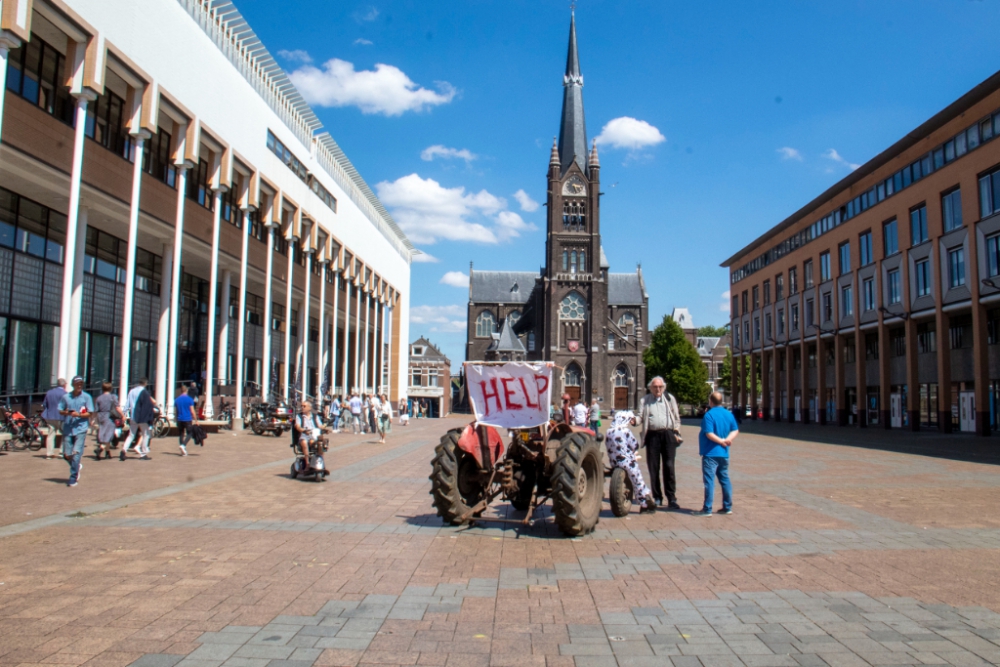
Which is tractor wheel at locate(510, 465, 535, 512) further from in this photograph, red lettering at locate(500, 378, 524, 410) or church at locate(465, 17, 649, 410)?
church at locate(465, 17, 649, 410)

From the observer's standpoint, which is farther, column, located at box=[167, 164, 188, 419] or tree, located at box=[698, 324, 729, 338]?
tree, located at box=[698, 324, 729, 338]

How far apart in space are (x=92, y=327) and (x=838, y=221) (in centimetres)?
4173

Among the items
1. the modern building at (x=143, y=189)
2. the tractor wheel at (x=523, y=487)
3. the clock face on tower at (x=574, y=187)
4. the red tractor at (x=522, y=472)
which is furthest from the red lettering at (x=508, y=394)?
the clock face on tower at (x=574, y=187)

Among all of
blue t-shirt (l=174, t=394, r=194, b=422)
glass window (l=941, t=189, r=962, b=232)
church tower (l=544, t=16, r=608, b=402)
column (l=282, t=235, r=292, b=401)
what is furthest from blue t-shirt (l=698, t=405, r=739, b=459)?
church tower (l=544, t=16, r=608, b=402)

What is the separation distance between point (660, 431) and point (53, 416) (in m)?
10.9

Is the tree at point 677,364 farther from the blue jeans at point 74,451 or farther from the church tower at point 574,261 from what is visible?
the blue jeans at point 74,451

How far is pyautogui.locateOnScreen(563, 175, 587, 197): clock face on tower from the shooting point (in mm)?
80688

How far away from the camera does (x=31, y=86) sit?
1864cm

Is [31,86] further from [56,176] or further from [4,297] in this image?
[4,297]

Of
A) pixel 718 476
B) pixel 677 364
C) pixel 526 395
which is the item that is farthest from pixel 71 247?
pixel 677 364

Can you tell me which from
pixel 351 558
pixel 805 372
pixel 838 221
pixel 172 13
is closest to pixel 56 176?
pixel 172 13

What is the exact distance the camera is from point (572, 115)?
82250 mm

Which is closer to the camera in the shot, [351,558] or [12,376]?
[351,558]

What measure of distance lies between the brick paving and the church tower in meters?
67.5
